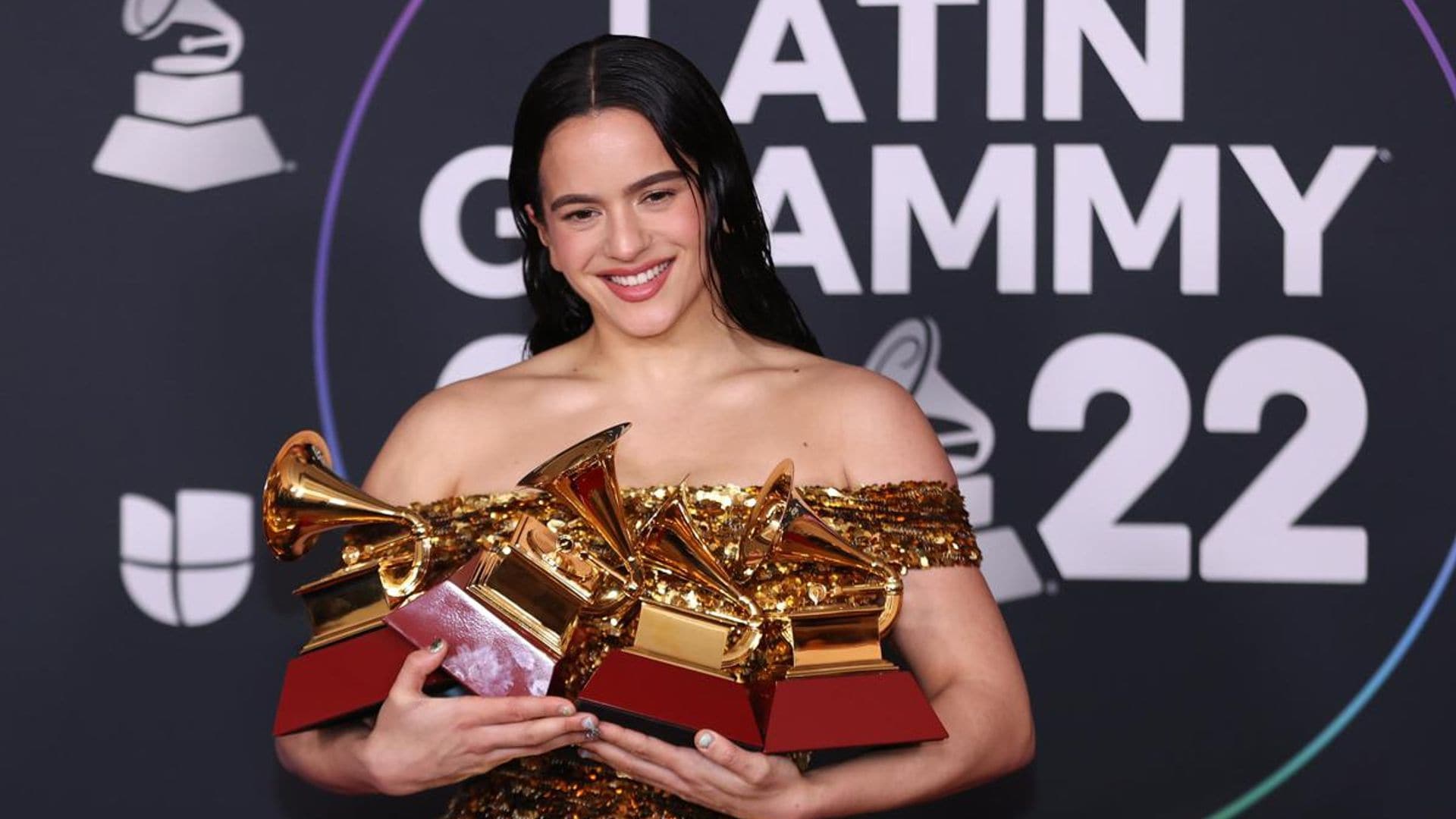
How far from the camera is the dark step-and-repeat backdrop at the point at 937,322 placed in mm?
2957

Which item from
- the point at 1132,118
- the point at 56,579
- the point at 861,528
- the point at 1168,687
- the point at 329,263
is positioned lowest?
the point at 1168,687

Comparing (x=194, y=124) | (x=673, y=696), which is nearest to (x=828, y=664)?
(x=673, y=696)

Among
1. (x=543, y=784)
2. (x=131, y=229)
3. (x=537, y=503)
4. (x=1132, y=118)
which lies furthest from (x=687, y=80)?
(x=131, y=229)

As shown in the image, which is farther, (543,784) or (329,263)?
(329,263)

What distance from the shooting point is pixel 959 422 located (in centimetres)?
303

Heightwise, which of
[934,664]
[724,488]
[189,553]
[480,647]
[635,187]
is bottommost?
[189,553]

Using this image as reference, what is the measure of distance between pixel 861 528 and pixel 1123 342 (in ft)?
3.55

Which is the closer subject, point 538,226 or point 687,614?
point 687,614

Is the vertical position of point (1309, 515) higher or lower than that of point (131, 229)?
lower

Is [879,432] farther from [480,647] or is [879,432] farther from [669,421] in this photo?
[480,647]

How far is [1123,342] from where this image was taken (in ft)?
9.83

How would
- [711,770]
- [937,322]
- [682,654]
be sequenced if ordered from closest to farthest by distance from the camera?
1. [711,770]
2. [682,654]
3. [937,322]

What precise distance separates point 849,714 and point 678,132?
77 centimetres

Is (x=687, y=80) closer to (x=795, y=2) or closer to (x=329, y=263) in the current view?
(x=795, y=2)
